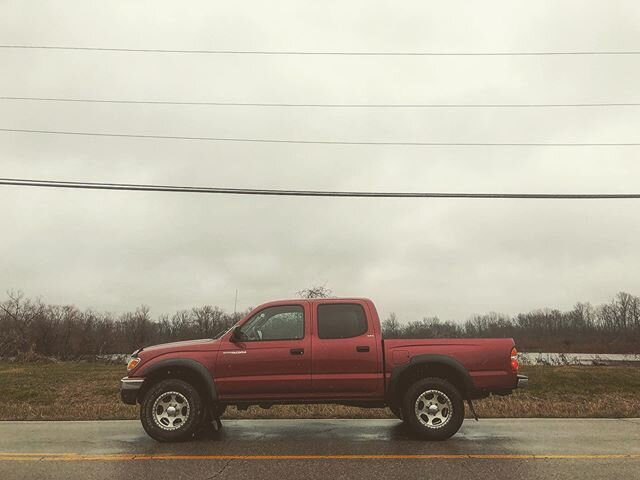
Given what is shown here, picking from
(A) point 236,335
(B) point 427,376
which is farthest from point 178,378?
(B) point 427,376

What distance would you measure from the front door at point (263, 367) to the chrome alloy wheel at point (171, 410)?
0.53 m

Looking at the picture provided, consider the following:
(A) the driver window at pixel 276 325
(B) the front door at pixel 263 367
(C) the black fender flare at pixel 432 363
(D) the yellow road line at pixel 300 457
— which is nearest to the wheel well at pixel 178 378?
(B) the front door at pixel 263 367

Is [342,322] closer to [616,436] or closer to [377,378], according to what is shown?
[377,378]

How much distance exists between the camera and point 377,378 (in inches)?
308

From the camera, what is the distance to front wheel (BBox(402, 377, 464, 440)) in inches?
299

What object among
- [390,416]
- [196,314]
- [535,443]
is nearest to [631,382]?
[390,416]

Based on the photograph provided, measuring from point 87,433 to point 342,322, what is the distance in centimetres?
423

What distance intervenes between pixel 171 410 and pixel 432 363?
146 inches

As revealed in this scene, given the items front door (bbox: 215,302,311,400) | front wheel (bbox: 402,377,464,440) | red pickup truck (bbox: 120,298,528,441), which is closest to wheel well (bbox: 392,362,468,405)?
red pickup truck (bbox: 120,298,528,441)

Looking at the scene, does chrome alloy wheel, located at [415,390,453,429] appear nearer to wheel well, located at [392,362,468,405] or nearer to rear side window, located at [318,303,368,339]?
wheel well, located at [392,362,468,405]

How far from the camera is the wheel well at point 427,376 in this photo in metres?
7.82

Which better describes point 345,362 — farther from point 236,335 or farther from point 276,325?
point 236,335

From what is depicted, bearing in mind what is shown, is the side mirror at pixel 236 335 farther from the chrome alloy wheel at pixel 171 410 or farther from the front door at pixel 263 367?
the chrome alloy wheel at pixel 171 410

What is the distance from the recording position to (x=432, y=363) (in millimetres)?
7836
